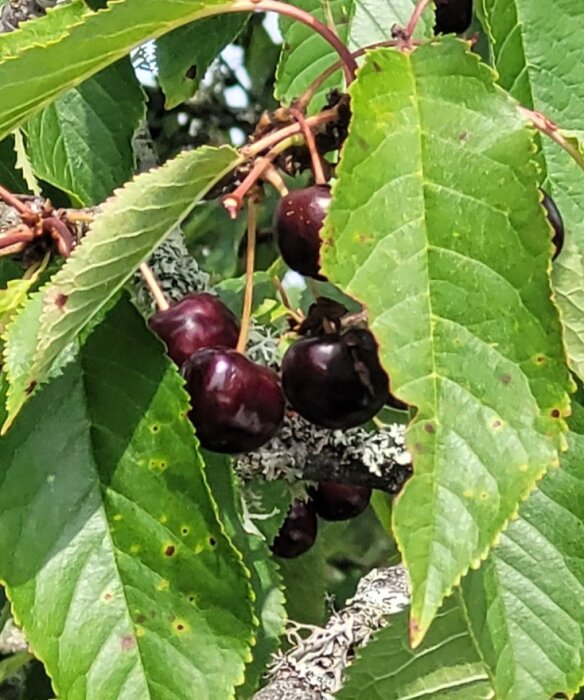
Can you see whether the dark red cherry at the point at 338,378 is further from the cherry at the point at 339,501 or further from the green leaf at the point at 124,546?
the cherry at the point at 339,501

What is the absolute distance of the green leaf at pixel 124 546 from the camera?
86cm

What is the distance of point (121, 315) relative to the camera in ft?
2.93

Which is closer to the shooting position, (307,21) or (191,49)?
(307,21)

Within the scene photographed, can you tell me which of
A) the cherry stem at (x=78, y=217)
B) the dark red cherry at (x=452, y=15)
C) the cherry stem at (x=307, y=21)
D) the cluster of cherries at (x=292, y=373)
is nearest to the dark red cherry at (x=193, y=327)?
the cluster of cherries at (x=292, y=373)

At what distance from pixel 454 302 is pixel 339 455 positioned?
0.41 meters

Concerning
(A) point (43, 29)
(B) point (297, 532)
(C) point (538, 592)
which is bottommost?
(B) point (297, 532)

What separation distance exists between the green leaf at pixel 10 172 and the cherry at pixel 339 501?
452 millimetres

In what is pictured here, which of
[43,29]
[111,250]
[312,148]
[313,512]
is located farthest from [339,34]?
[313,512]

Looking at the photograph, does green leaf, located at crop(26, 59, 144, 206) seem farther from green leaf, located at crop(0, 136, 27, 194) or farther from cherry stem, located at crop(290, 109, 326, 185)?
cherry stem, located at crop(290, 109, 326, 185)

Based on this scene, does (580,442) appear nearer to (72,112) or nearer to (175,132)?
(72,112)

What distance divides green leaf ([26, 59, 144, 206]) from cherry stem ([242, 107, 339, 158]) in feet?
1.52

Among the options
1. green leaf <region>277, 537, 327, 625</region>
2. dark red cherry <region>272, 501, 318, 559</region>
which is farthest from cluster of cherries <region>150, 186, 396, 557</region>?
green leaf <region>277, 537, 327, 625</region>

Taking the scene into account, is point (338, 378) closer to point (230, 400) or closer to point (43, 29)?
point (230, 400)

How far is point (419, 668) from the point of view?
1.27m
